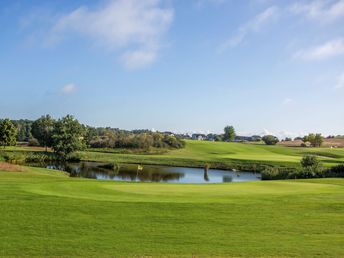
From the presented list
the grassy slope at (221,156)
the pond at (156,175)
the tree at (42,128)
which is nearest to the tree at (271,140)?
the grassy slope at (221,156)

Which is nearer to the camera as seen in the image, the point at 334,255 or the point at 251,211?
the point at 334,255

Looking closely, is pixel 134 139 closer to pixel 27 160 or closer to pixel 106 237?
pixel 27 160

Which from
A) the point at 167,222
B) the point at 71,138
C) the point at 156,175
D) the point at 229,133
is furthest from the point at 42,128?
the point at 167,222

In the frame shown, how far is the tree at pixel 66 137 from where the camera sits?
79375 millimetres

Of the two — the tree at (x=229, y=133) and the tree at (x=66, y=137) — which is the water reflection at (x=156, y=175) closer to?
the tree at (x=66, y=137)

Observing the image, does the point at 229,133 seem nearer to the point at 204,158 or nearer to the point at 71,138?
the point at 204,158

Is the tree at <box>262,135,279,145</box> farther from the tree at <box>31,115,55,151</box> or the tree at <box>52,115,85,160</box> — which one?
the tree at <box>52,115,85,160</box>

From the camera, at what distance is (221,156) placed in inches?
3622

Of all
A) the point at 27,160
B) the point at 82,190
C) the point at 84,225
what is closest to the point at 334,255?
the point at 84,225

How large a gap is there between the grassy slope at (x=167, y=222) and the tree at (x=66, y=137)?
190ft

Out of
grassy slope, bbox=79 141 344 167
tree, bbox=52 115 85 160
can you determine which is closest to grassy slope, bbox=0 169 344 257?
grassy slope, bbox=79 141 344 167

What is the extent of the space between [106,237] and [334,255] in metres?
7.18

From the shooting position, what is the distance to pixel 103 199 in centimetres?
1953

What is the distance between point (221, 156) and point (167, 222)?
76942 millimetres
